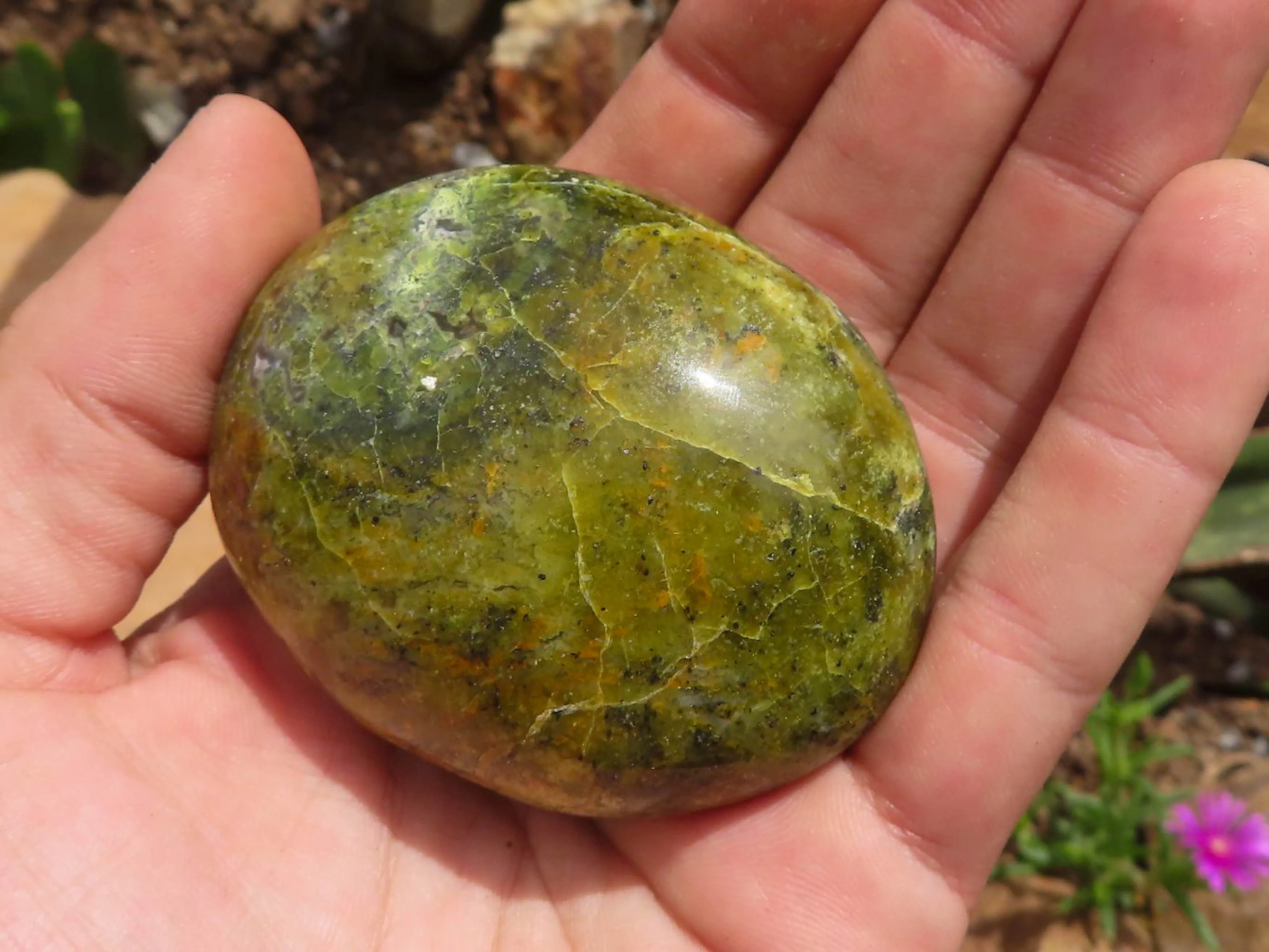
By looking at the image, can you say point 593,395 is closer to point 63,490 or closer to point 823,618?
point 823,618

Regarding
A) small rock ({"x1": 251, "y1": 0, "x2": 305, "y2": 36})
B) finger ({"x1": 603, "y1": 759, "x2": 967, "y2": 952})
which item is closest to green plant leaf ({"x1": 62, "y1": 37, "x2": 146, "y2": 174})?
small rock ({"x1": 251, "y1": 0, "x2": 305, "y2": 36})

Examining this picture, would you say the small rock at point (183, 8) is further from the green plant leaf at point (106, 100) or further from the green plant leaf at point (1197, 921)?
the green plant leaf at point (1197, 921)

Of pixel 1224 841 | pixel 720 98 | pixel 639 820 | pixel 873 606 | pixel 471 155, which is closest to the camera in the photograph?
pixel 873 606

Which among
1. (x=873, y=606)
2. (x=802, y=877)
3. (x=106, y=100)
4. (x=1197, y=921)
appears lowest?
(x=1197, y=921)

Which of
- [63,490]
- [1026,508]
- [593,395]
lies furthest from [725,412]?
[63,490]

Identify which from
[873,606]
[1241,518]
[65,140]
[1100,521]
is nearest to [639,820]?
[873,606]

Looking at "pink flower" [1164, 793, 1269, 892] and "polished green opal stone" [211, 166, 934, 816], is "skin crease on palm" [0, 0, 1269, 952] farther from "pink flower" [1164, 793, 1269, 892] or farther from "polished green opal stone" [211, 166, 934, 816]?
"pink flower" [1164, 793, 1269, 892]

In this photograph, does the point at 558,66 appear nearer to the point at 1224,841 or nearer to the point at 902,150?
the point at 902,150

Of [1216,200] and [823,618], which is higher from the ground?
[1216,200]
